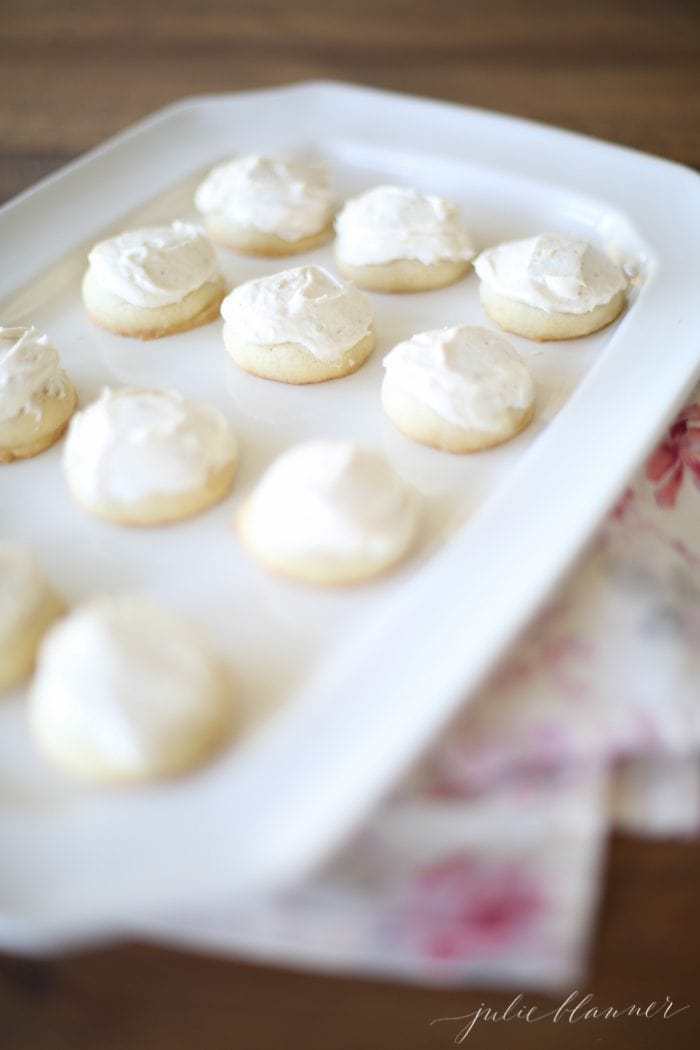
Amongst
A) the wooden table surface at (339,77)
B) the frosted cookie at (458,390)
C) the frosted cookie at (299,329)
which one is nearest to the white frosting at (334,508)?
the frosted cookie at (458,390)

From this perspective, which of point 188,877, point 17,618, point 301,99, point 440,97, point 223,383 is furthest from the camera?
point 440,97

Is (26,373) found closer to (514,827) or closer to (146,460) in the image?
(146,460)

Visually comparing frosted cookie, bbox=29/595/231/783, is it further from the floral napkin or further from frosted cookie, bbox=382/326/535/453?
frosted cookie, bbox=382/326/535/453

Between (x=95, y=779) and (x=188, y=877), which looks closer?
(x=188, y=877)

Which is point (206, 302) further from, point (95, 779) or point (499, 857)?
point (499, 857)

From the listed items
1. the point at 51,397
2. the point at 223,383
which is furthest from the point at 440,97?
the point at 51,397

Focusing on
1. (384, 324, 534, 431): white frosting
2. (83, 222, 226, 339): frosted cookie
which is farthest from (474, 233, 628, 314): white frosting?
(83, 222, 226, 339): frosted cookie
